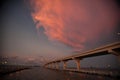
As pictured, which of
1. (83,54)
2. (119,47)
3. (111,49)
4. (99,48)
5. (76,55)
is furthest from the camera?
(76,55)

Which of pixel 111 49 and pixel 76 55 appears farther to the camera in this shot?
pixel 76 55

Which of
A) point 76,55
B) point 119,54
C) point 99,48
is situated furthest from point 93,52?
point 76,55

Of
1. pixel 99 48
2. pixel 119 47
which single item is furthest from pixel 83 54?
pixel 119 47

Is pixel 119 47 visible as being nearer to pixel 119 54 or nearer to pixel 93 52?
pixel 119 54

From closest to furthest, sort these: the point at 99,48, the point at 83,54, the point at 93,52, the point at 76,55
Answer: the point at 99,48 < the point at 93,52 < the point at 83,54 < the point at 76,55

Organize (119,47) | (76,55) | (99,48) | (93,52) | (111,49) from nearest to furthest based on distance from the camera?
(119,47)
(111,49)
(99,48)
(93,52)
(76,55)

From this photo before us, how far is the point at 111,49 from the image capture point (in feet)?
149

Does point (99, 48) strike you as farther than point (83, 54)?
No

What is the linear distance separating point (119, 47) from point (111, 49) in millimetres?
5017

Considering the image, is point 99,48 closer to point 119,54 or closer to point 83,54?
point 119,54

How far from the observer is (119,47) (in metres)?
40.6

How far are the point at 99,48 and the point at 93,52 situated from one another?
6.32 meters

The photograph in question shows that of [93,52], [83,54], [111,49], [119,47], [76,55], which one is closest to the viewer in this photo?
[119,47]

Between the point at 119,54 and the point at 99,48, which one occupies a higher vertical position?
the point at 99,48
